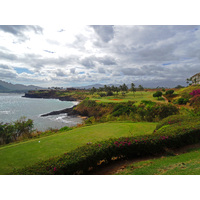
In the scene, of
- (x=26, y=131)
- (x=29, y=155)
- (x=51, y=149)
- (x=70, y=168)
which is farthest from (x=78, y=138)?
(x=26, y=131)

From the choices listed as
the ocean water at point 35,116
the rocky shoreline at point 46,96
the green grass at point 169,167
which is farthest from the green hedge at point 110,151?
the rocky shoreline at point 46,96

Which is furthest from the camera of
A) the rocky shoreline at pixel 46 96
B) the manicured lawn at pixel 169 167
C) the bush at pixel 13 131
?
the rocky shoreline at pixel 46 96

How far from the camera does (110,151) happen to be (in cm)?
546

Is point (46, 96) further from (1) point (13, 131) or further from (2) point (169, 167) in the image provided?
(2) point (169, 167)

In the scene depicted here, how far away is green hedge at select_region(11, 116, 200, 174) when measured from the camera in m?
4.32

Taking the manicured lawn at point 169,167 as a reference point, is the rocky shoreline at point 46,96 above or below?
above

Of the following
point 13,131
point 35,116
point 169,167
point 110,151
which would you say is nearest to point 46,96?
point 35,116

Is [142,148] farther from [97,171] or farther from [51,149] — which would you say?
[51,149]

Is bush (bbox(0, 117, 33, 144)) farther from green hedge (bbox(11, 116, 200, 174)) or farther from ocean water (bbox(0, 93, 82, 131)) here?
green hedge (bbox(11, 116, 200, 174))

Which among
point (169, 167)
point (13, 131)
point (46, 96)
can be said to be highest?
point (46, 96)

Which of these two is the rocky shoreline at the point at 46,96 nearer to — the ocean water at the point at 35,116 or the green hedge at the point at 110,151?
the ocean water at the point at 35,116

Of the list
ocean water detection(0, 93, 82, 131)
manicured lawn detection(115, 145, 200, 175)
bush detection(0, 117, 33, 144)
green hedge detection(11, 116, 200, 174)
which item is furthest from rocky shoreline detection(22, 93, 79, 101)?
manicured lawn detection(115, 145, 200, 175)

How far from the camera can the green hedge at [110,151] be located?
14.2ft

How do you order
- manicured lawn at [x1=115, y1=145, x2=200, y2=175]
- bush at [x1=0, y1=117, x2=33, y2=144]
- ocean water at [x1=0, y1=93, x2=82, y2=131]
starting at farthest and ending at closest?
ocean water at [x1=0, y1=93, x2=82, y2=131] < bush at [x1=0, y1=117, x2=33, y2=144] < manicured lawn at [x1=115, y1=145, x2=200, y2=175]
